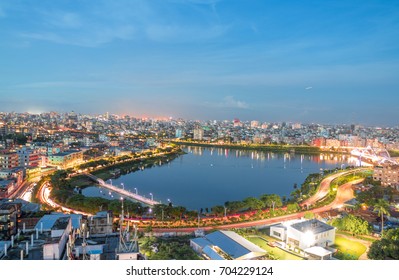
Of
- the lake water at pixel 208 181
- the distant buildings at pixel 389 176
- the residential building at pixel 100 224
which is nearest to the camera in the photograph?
the residential building at pixel 100 224

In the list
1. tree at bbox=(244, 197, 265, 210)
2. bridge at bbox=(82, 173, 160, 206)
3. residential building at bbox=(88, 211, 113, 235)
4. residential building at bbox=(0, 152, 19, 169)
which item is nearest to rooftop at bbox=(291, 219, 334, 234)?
tree at bbox=(244, 197, 265, 210)

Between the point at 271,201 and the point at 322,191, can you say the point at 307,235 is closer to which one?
the point at 271,201

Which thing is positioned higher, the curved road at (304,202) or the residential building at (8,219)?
the residential building at (8,219)

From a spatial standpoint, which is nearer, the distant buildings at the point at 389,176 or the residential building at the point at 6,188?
the residential building at the point at 6,188

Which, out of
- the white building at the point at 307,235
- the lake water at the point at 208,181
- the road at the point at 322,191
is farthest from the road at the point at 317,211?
the lake water at the point at 208,181

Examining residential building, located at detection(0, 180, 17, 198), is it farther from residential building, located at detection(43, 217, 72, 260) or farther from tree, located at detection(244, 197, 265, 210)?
residential building, located at detection(43, 217, 72, 260)

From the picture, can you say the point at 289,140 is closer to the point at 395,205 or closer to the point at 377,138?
the point at 377,138

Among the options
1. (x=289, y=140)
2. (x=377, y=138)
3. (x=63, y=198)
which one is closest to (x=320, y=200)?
(x=63, y=198)

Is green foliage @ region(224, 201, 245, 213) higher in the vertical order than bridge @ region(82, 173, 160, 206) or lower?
higher

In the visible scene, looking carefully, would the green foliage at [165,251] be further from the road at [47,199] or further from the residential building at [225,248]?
the road at [47,199]
